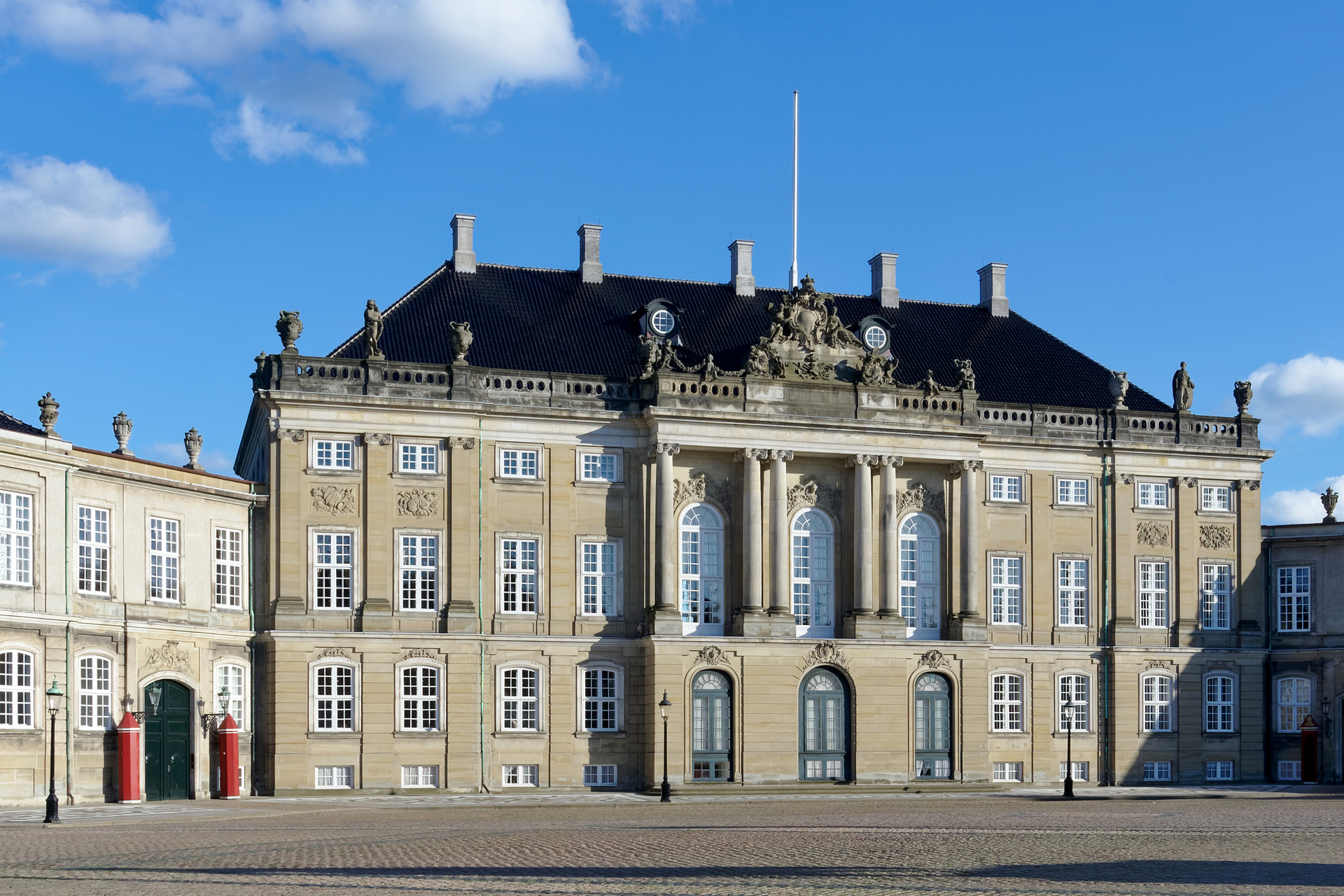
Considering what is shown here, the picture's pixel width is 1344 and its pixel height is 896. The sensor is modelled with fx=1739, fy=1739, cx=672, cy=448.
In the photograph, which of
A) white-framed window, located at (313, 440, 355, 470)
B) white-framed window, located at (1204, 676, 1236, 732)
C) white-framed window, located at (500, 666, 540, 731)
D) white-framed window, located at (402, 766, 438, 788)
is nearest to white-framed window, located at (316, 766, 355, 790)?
white-framed window, located at (402, 766, 438, 788)

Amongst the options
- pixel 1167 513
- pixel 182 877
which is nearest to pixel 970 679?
pixel 1167 513

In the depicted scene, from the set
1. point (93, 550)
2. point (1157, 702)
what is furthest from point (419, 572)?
point (1157, 702)

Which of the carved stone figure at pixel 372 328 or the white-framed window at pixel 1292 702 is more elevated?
the carved stone figure at pixel 372 328

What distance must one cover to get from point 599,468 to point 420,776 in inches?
433

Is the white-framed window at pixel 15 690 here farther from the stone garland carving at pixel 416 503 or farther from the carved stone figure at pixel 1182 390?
the carved stone figure at pixel 1182 390

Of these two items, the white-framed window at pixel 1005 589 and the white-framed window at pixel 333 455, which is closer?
the white-framed window at pixel 333 455

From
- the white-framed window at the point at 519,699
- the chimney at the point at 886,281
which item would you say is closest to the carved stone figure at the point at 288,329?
the white-framed window at the point at 519,699

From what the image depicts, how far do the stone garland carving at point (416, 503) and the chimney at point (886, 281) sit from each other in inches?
824

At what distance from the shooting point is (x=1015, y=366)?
208ft

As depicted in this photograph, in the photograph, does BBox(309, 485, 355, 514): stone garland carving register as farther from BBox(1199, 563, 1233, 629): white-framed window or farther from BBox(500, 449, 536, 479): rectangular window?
BBox(1199, 563, 1233, 629): white-framed window

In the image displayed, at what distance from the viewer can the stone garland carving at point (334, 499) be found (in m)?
52.0

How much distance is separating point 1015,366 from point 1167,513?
751 centimetres

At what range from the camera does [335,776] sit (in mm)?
51188

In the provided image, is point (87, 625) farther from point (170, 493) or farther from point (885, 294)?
point (885, 294)
